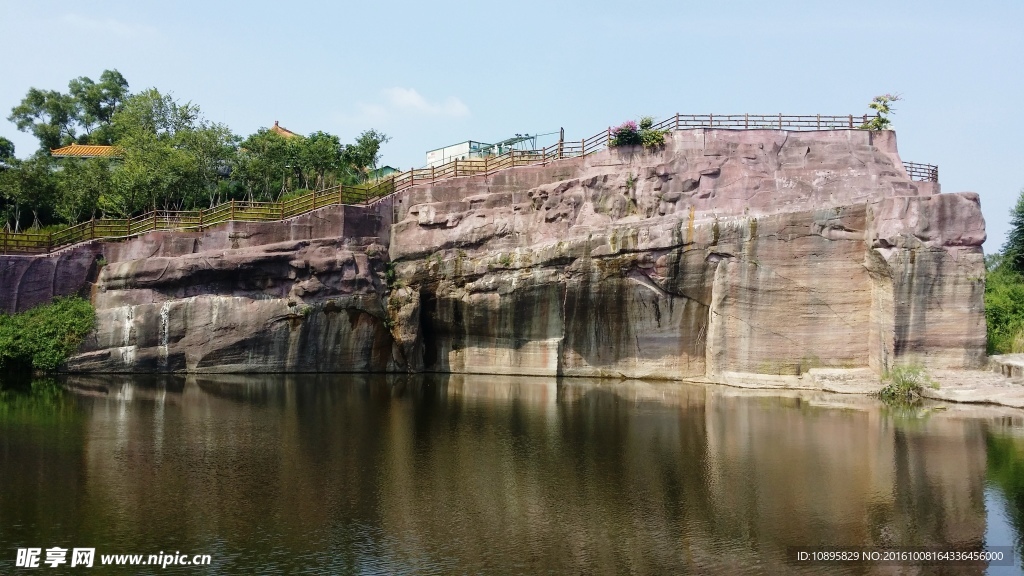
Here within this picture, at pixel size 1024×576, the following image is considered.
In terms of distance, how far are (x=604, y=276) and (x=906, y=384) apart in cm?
1227

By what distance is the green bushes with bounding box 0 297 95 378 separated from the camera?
116 ft

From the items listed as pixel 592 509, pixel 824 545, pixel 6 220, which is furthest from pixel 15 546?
pixel 6 220

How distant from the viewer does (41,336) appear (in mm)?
35625

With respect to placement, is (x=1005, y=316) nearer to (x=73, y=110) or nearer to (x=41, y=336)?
(x=41, y=336)

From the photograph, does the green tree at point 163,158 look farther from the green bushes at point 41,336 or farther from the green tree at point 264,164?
the green bushes at point 41,336

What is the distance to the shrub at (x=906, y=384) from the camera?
1182 inches

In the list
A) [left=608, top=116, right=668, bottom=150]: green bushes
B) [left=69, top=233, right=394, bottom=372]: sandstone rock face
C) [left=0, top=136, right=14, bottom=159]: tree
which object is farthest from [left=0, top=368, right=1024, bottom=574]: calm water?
[left=0, top=136, right=14, bottom=159]: tree

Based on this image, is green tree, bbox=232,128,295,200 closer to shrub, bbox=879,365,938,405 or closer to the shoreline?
the shoreline

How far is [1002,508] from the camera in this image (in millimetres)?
16859

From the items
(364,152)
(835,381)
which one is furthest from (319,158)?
(835,381)

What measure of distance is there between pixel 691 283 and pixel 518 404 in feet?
32.5

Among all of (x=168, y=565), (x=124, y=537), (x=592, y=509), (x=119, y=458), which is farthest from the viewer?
(x=119, y=458)

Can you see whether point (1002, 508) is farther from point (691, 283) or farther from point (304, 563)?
point (691, 283)

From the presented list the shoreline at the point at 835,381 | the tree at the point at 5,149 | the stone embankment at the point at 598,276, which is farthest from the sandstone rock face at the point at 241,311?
the tree at the point at 5,149
